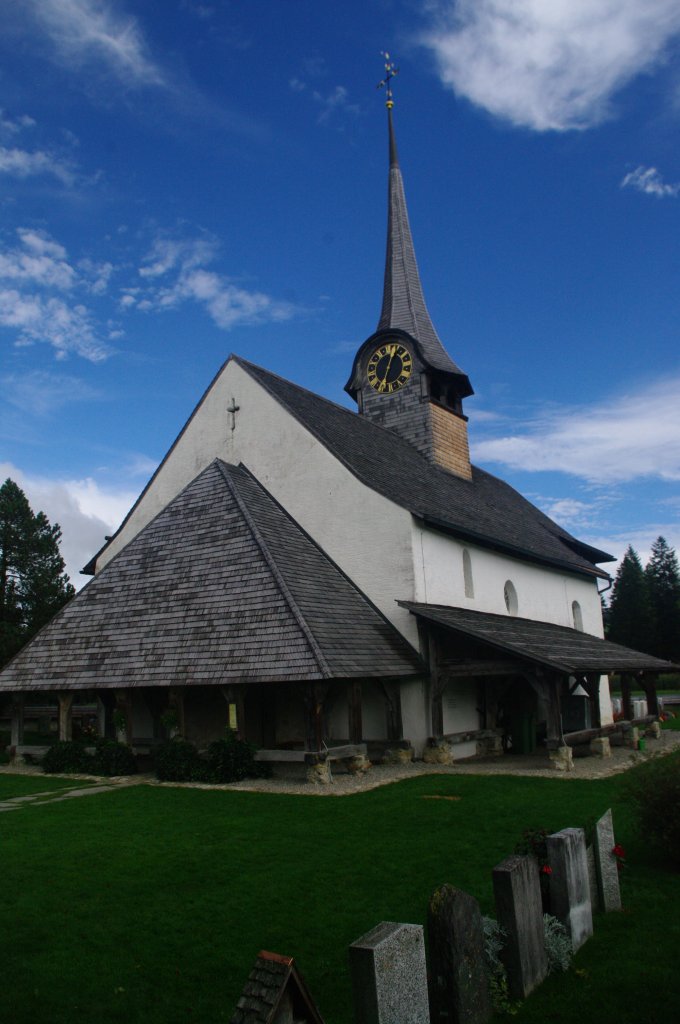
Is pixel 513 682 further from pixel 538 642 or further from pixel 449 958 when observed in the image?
pixel 449 958

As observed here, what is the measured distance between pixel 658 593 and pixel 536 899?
77.0 m

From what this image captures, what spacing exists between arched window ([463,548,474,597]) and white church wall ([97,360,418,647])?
349 cm

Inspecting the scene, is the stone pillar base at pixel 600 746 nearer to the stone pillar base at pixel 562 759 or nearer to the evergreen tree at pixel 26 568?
the stone pillar base at pixel 562 759

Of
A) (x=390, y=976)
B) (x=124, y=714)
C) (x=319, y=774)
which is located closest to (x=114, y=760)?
(x=124, y=714)

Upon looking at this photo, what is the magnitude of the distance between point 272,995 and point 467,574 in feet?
62.3

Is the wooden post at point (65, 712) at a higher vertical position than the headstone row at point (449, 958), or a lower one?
higher

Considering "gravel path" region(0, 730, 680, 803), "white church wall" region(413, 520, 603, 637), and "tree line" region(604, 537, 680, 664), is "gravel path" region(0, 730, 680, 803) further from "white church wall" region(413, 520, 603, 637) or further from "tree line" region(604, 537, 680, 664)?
"tree line" region(604, 537, 680, 664)

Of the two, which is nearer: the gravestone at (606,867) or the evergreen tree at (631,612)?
the gravestone at (606,867)

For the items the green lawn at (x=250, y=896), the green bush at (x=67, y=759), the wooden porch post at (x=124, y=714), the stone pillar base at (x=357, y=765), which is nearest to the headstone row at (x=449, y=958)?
the green lawn at (x=250, y=896)

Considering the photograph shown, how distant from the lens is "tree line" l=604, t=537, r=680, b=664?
230ft

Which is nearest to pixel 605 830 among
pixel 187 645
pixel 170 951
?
pixel 170 951

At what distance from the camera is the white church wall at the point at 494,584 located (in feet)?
64.6

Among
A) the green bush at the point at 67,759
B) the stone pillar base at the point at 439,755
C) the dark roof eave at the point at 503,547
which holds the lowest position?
the stone pillar base at the point at 439,755

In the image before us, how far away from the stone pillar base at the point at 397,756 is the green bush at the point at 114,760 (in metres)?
5.52
